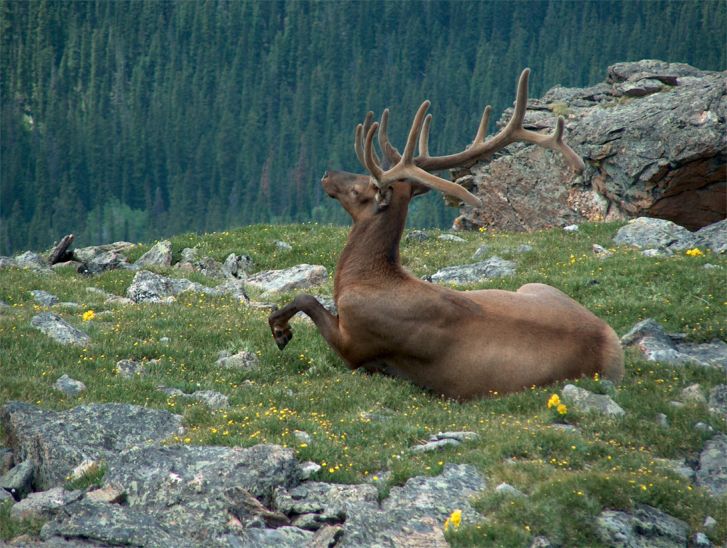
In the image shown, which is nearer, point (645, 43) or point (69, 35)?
point (645, 43)

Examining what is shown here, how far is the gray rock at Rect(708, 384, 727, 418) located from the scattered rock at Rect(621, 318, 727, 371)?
4.74 feet

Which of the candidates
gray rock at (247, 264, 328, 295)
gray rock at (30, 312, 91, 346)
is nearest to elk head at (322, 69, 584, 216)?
gray rock at (30, 312, 91, 346)

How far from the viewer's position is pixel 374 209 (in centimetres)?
1526

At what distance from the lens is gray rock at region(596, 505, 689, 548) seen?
9891 mm

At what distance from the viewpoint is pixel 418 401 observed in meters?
13.5

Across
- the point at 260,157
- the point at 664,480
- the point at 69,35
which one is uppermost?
the point at 664,480

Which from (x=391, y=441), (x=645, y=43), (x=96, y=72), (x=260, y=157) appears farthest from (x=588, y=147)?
(x=96, y=72)

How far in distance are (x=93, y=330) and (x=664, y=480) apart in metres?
8.89

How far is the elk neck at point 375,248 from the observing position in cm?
1484

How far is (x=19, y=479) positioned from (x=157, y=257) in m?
13.5

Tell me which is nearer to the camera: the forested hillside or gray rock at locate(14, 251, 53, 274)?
gray rock at locate(14, 251, 53, 274)

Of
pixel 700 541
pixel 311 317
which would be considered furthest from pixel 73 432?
pixel 700 541

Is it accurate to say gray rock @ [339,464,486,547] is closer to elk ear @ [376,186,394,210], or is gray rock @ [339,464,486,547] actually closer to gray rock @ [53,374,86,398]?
gray rock @ [53,374,86,398]

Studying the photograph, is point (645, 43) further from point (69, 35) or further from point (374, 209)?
point (374, 209)
